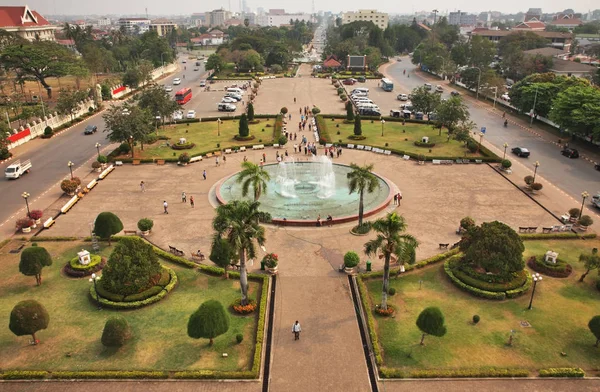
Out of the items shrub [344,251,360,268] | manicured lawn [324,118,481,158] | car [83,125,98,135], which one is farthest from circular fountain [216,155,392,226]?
car [83,125,98,135]

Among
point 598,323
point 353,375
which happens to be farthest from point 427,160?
point 353,375

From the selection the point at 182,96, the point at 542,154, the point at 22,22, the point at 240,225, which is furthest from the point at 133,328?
the point at 22,22

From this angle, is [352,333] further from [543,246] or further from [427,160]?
[427,160]

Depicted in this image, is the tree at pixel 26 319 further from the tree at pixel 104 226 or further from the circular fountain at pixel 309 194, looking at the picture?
the circular fountain at pixel 309 194

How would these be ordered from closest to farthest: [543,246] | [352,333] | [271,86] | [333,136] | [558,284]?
[352,333] → [558,284] → [543,246] → [333,136] → [271,86]

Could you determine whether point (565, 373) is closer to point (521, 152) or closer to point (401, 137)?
point (521, 152)

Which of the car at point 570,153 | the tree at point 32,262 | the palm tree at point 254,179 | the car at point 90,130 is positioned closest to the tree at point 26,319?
the tree at point 32,262
